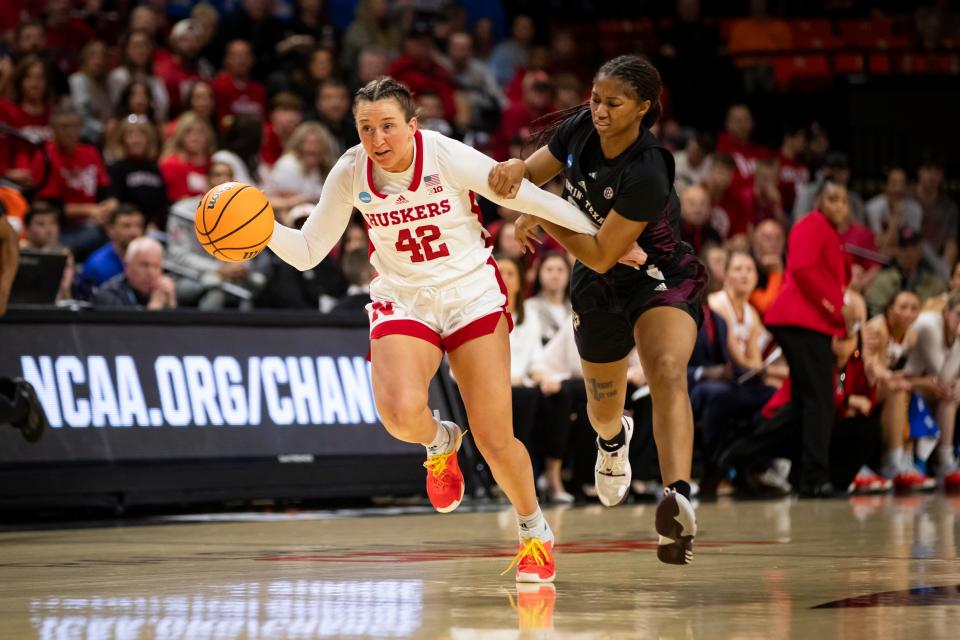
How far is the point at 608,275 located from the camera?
6.72m

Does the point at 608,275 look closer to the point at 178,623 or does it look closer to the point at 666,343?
the point at 666,343

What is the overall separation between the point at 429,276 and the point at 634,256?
3.11 ft

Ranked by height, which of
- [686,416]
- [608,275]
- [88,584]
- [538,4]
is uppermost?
[538,4]

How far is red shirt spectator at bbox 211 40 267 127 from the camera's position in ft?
48.1

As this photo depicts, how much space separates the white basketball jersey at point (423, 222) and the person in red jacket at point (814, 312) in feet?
17.9

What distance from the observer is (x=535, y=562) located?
19.2 ft

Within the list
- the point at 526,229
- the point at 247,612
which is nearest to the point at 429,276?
the point at 526,229

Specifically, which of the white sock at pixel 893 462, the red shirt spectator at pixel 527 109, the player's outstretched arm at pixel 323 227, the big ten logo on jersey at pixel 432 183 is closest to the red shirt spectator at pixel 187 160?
the red shirt spectator at pixel 527 109

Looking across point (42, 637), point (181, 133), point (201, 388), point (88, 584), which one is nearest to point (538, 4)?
point (181, 133)

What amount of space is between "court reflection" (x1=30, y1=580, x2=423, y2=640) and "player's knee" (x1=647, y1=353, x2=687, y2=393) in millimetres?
1393

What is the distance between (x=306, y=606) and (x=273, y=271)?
7.10 m

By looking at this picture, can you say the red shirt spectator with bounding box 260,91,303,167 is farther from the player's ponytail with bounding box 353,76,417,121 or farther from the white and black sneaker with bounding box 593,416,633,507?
the player's ponytail with bounding box 353,76,417,121

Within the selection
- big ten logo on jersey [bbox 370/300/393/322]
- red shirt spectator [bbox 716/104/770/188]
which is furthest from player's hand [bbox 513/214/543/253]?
red shirt spectator [bbox 716/104/770/188]

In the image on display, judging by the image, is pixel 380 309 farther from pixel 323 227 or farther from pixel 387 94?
pixel 387 94
